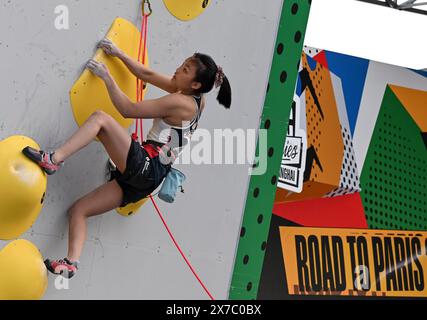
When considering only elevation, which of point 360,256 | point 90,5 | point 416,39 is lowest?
point 360,256

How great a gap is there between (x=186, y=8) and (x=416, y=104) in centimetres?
658

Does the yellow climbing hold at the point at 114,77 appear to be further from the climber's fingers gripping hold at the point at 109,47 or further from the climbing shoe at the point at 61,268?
the climbing shoe at the point at 61,268

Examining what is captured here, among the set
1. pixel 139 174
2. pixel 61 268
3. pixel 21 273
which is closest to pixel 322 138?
pixel 139 174

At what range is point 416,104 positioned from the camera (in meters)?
9.78

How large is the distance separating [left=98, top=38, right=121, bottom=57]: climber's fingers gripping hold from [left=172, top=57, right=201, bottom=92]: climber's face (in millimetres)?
300

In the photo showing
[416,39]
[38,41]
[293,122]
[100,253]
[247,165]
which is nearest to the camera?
[38,41]

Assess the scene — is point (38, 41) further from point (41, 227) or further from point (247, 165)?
point (247, 165)

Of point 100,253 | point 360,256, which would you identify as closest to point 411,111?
point 360,256

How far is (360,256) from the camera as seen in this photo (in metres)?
9.38

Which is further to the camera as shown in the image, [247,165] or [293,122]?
[293,122]

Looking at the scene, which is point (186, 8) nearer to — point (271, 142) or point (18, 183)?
point (271, 142)

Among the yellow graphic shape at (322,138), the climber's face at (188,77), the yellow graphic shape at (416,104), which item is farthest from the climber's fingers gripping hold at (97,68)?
the yellow graphic shape at (416,104)

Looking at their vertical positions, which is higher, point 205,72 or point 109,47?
point 109,47
